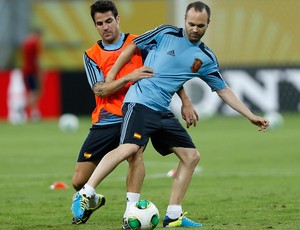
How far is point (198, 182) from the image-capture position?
12.4 meters

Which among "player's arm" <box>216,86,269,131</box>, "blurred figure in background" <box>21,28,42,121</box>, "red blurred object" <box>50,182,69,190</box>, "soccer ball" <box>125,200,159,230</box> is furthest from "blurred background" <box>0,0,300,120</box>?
"soccer ball" <box>125,200,159,230</box>

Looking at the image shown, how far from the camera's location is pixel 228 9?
28.0 metres

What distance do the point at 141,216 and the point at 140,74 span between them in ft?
4.37

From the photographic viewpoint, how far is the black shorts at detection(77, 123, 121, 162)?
29.0 ft

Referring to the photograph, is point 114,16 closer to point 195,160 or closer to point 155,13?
point 195,160

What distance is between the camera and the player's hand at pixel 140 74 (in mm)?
8406

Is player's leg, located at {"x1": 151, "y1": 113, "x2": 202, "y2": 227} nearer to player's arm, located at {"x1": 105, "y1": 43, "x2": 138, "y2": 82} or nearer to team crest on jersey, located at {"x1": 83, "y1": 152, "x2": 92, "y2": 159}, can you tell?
player's arm, located at {"x1": 105, "y1": 43, "x2": 138, "y2": 82}

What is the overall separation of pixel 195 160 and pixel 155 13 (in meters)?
25.2

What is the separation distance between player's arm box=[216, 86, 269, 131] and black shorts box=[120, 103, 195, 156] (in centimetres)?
53

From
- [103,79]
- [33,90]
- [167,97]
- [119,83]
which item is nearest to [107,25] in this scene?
[103,79]

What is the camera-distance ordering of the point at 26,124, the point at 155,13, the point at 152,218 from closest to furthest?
the point at 152,218 → the point at 26,124 → the point at 155,13

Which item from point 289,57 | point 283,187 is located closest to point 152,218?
point 283,187

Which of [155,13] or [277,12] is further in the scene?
[155,13]

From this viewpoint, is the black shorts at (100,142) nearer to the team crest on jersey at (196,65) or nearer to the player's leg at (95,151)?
the player's leg at (95,151)
